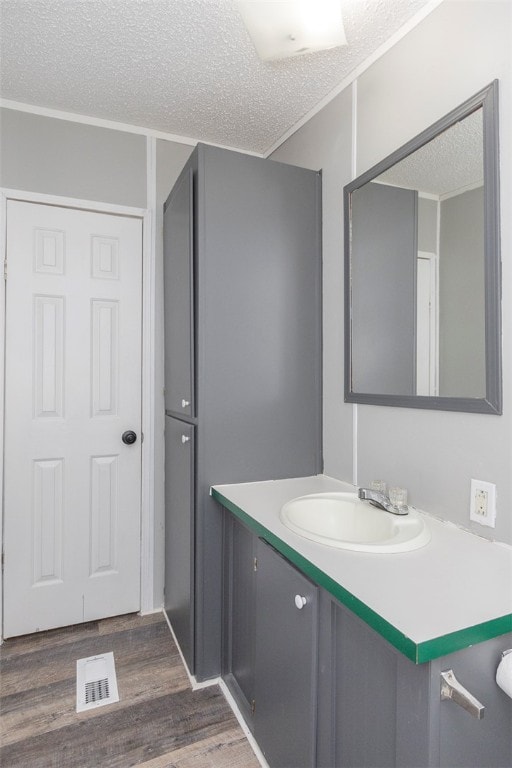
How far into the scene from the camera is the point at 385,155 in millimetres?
1578

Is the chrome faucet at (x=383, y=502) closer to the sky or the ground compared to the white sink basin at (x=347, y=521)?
closer to the sky

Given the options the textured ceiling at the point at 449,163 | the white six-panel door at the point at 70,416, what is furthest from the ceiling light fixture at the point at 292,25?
the white six-panel door at the point at 70,416

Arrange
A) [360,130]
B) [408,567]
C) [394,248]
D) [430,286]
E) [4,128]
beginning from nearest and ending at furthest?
[408,567], [430,286], [394,248], [360,130], [4,128]

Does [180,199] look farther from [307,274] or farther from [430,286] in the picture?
[430,286]

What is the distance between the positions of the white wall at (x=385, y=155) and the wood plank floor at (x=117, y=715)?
3.50 feet

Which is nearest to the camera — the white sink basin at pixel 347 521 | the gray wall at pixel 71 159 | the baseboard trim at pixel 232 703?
the white sink basin at pixel 347 521

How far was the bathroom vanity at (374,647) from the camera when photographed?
0.80 metres

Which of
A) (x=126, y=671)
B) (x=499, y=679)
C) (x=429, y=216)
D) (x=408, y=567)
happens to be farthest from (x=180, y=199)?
(x=126, y=671)

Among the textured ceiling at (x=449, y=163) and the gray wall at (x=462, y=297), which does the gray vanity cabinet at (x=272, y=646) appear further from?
the textured ceiling at (x=449, y=163)

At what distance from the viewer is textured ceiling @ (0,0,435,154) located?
1482mm

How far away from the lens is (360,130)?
1.70 meters

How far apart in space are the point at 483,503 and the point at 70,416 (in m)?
1.90

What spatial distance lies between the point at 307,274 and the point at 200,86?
0.96 m

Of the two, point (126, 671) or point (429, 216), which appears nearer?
point (429, 216)
